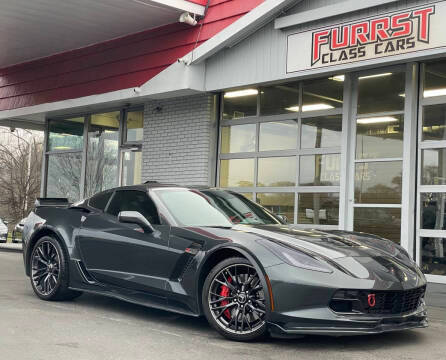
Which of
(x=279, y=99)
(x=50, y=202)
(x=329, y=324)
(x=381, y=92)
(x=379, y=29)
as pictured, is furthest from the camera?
(x=279, y=99)

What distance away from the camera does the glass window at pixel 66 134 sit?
16270 mm

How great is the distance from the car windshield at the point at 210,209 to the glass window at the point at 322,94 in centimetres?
474

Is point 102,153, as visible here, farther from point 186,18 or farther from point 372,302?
point 372,302

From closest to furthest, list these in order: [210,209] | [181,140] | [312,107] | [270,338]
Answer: [270,338] → [210,209] → [312,107] → [181,140]

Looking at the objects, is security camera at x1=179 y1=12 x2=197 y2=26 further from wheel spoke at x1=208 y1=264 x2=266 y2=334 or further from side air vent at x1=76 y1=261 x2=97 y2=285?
wheel spoke at x1=208 y1=264 x2=266 y2=334

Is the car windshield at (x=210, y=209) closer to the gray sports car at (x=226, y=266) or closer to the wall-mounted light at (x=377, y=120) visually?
the gray sports car at (x=226, y=266)

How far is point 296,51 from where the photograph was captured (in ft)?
33.6

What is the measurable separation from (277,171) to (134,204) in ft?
18.3

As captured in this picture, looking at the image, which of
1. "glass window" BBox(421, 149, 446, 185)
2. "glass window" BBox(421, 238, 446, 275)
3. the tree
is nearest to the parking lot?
"glass window" BBox(421, 238, 446, 275)

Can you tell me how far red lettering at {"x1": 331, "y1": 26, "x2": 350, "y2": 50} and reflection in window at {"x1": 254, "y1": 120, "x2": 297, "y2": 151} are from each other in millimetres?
2149

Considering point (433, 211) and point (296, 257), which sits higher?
point (433, 211)

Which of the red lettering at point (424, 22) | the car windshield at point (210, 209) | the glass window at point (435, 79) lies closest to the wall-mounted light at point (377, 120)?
the glass window at point (435, 79)

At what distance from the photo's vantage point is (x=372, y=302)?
482 cm

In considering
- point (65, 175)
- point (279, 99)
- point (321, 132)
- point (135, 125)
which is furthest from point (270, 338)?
point (65, 175)
